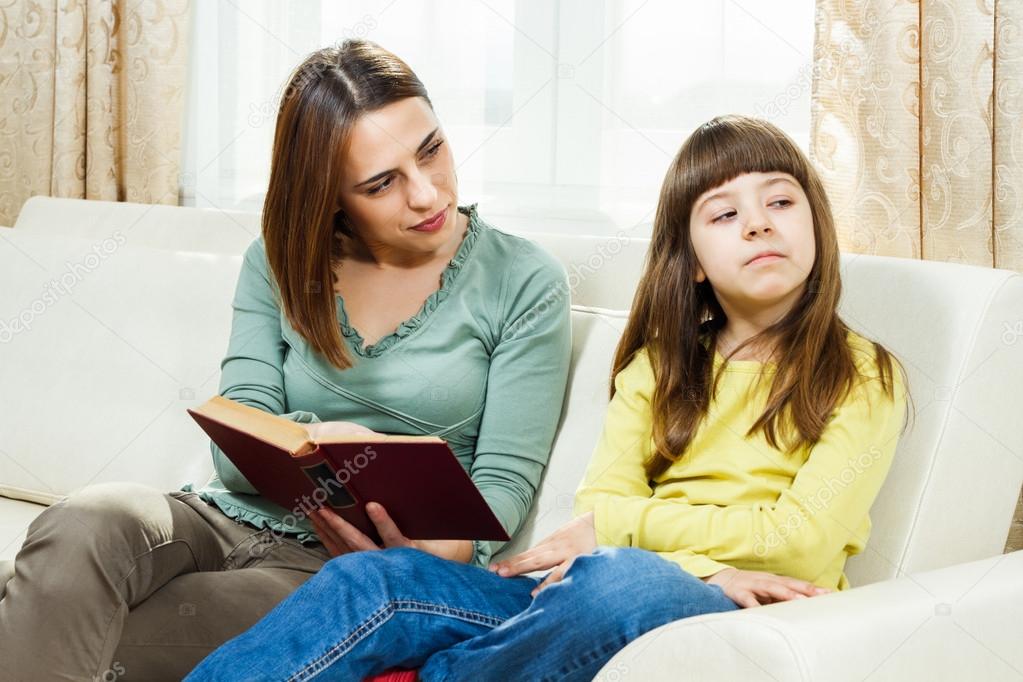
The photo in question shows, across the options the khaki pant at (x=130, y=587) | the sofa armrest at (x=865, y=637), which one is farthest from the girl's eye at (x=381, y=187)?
the sofa armrest at (x=865, y=637)

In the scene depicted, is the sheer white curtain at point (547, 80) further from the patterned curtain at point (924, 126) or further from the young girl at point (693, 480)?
the young girl at point (693, 480)

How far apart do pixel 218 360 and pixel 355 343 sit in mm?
480

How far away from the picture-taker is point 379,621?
3.82 ft

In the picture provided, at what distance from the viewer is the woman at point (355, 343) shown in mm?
1380

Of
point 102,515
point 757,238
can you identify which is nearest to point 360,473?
point 102,515

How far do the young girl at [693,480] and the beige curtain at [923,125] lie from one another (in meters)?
0.36

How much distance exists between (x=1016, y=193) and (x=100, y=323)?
60.3 inches

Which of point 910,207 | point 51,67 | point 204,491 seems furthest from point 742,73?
point 51,67

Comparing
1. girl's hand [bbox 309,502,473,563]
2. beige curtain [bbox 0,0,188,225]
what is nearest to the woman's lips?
girl's hand [bbox 309,502,473,563]

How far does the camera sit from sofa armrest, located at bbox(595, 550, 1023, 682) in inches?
36.4

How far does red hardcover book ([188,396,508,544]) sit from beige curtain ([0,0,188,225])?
1.43 meters

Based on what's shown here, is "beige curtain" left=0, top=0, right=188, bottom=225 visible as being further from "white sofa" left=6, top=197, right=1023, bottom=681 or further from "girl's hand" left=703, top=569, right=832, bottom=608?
"girl's hand" left=703, top=569, right=832, bottom=608

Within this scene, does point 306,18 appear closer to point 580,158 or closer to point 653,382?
point 580,158

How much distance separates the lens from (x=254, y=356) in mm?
1649
